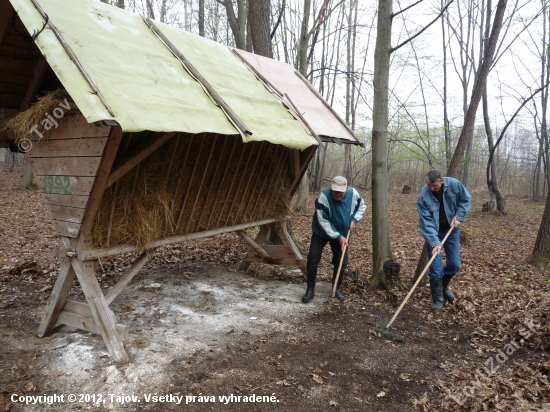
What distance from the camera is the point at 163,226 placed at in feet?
15.7

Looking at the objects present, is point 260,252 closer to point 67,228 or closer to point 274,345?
point 274,345

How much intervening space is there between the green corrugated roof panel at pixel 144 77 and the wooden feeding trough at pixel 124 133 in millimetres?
16

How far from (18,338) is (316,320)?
131 inches

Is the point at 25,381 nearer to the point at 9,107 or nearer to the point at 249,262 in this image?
the point at 9,107

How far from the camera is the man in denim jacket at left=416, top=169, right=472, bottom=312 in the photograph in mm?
5246

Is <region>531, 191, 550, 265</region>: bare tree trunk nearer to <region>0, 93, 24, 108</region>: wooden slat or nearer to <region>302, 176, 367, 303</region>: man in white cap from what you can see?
<region>302, 176, 367, 303</region>: man in white cap

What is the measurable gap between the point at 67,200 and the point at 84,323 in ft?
4.21

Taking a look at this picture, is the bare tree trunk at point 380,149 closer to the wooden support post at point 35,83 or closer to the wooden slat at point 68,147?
the wooden slat at point 68,147

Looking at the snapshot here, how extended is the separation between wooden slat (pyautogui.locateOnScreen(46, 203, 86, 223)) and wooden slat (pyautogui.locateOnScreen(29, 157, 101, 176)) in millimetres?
335

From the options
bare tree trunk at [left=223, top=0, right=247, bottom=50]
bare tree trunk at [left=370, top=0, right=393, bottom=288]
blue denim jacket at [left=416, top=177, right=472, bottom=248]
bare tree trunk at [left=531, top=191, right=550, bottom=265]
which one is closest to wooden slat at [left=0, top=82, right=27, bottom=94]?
bare tree trunk at [left=370, top=0, right=393, bottom=288]

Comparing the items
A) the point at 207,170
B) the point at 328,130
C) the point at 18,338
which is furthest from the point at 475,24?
the point at 18,338

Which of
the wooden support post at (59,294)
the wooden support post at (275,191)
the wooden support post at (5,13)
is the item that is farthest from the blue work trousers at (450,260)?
the wooden support post at (5,13)

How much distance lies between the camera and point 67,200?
390 cm

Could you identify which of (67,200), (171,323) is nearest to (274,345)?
(171,323)
